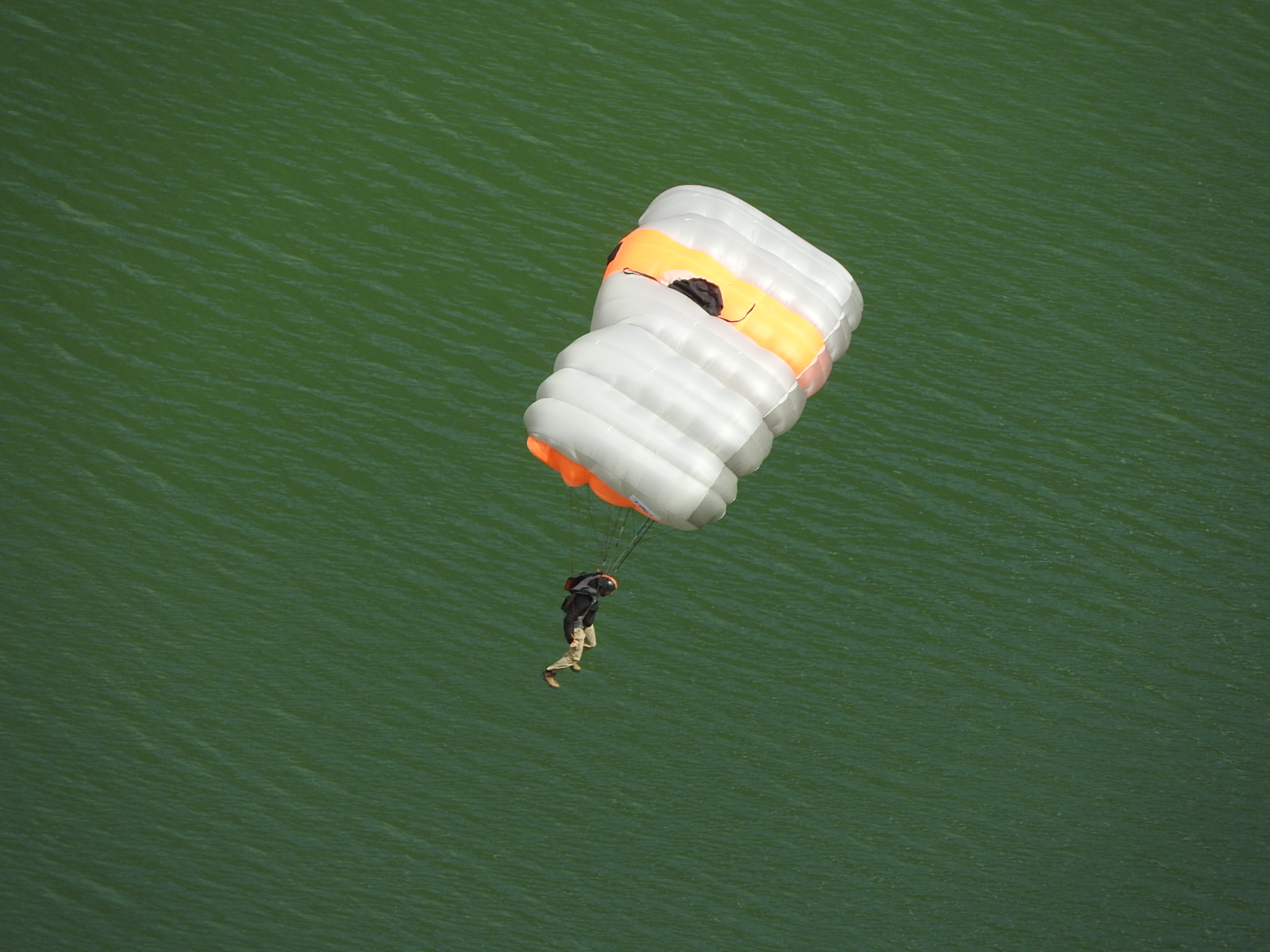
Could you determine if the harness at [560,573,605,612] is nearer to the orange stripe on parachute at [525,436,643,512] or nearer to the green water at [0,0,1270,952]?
the orange stripe on parachute at [525,436,643,512]

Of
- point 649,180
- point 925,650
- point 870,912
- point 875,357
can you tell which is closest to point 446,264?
point 649,180

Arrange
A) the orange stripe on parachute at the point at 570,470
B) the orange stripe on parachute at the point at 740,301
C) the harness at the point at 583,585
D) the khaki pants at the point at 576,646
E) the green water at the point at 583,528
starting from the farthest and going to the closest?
the green water at the point at 583,528, the khaki pants at the point at 576,646, the harness at the point at 583,585, the orange stripe on parachute at the point at 740,301, the orange stripe on parachute at the point at 570,470

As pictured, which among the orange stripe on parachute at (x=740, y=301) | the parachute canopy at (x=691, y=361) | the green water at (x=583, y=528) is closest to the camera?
the parachute canopy at (x=691, y=361)

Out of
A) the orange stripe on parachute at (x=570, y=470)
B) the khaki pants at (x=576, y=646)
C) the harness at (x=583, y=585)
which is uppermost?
the orange stripe on parachute at (x=570, y=470)

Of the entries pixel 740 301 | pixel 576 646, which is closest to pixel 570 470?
pixel 576 646

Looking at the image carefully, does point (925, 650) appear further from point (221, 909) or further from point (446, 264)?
point (221, 909)

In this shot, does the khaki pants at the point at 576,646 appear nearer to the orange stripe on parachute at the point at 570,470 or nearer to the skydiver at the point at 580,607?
the skydiver at the point at 580,607

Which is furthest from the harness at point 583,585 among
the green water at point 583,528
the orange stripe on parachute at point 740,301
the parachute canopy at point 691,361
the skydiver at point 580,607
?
the green water at point 583,528
